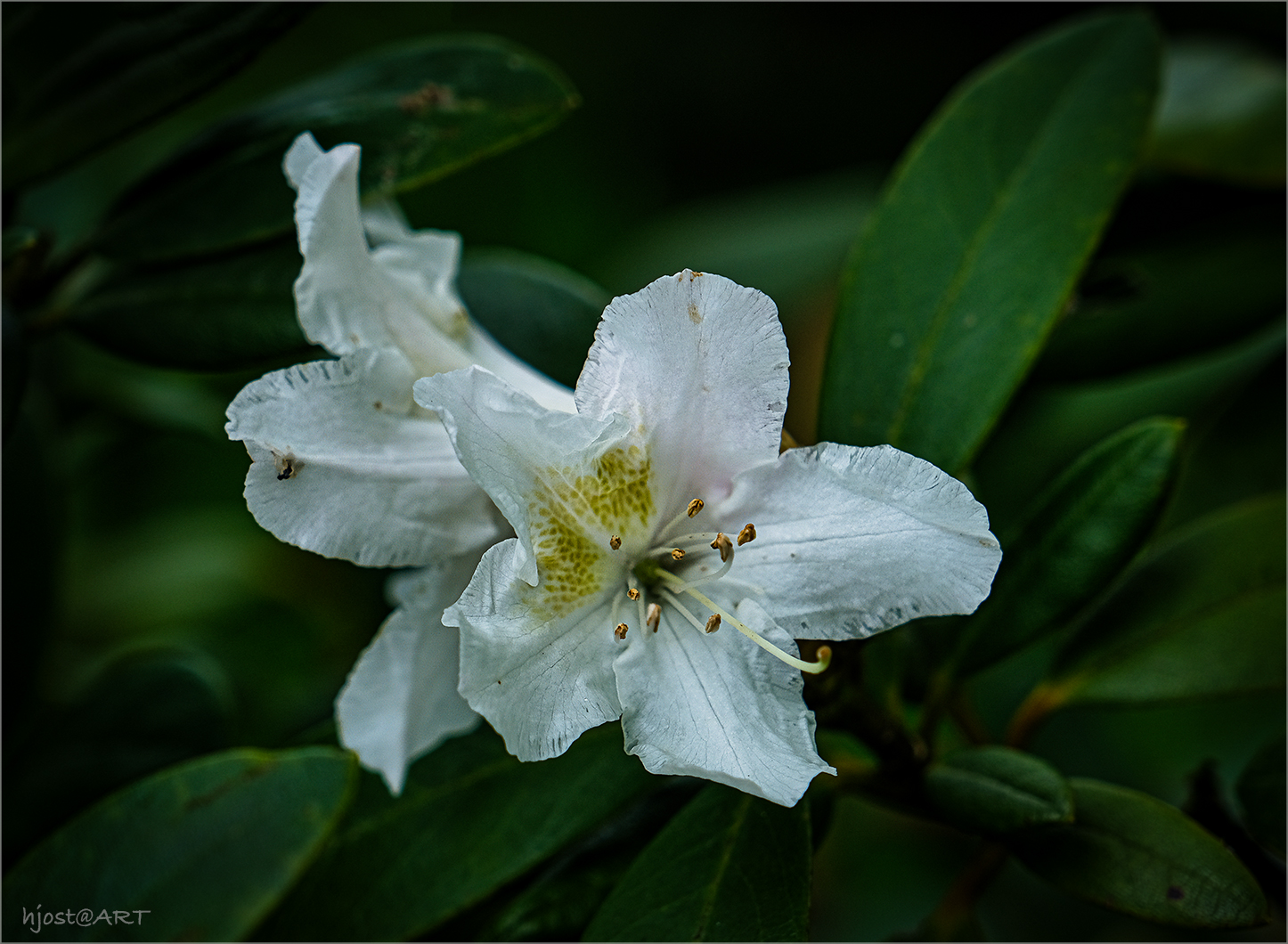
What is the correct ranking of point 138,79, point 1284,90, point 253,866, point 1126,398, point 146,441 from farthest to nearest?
1. point 146,441
2. point 1126,398
3. point 1284,90
4. point 138,79
5. point 253,866

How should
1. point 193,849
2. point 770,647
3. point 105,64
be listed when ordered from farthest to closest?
point 105,64, point 193,849, point 770,647

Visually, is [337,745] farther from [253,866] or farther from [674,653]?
[674,653]

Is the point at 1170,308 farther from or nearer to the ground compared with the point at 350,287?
nearer to the ground

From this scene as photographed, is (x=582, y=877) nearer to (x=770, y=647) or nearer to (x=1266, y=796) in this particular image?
(x=770, y=647)

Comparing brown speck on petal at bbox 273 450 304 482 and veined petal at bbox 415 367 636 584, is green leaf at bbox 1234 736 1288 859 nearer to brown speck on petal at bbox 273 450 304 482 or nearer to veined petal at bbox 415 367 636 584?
veined petal at bbox 415 367 636 584

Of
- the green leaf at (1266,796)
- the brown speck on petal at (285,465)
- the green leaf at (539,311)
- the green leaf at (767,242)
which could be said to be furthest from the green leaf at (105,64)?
the green leaf at (1266,796)

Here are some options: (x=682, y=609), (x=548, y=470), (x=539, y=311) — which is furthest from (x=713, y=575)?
(x=539, y=311)

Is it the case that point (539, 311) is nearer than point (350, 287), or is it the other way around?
point (350, 287)

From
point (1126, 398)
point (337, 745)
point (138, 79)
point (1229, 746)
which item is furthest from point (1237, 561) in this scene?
point (138, 79)
